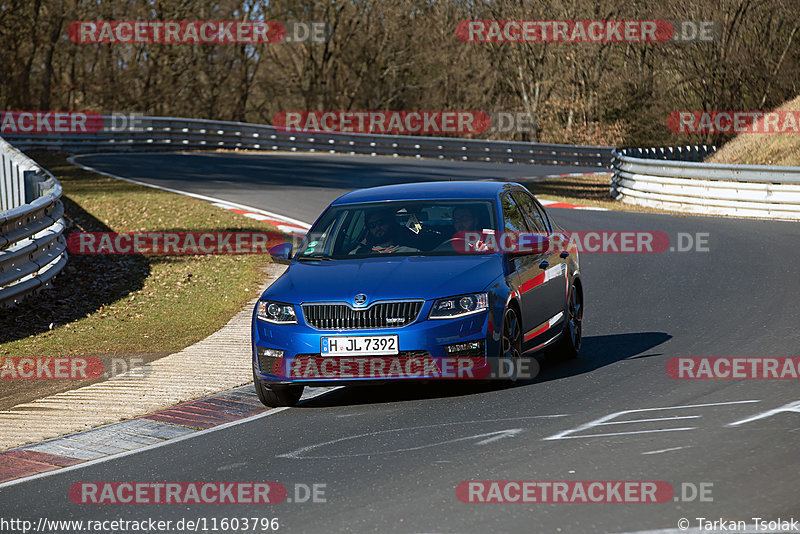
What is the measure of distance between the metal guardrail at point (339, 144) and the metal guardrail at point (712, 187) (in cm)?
1244

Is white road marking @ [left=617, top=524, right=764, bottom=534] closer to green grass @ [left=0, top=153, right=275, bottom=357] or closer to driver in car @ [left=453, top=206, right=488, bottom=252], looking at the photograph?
driver in car @ [left=453, top=206, right=488, bottom=252]

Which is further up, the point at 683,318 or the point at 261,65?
the point at 261,65

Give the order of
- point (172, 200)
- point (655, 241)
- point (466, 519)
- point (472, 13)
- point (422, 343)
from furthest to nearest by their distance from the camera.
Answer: point (472, 13), point (172, 200), point (655, 241), point (422, 343), point (466, 519)

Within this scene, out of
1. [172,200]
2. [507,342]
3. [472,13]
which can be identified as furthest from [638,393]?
[472,13]

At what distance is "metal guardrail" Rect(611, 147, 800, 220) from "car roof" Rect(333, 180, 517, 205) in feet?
48.0

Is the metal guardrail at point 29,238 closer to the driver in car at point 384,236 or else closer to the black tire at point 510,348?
the driver in car at point 384,236

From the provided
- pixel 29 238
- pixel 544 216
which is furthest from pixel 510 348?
pixel 29 238

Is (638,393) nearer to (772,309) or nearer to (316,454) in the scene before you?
(316,454)

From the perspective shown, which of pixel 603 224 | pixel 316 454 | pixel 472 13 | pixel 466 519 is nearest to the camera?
pixel 466 519

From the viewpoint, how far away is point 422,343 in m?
8.09

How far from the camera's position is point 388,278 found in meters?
8.41

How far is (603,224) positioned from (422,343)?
14429mm
